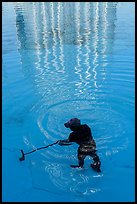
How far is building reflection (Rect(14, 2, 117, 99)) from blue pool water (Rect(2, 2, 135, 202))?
0.20 ft

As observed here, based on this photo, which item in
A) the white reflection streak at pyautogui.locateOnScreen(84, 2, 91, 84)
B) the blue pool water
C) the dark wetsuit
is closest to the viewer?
the dark wetsuit

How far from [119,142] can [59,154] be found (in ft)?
6.00

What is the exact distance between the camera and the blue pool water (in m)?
6.68

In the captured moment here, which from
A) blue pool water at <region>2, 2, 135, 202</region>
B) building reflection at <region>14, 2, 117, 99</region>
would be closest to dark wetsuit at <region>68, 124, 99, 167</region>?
blue pool water at <region>2, 2, 135, 202</region>

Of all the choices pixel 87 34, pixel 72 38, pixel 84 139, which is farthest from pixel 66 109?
pixel 87 34

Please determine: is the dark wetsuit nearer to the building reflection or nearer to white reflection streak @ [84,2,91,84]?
the building reflection

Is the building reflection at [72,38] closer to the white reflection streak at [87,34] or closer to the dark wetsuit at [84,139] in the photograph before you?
the white reflection streak at [87,34]

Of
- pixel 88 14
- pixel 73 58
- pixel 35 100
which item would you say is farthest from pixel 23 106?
pixel 88 14

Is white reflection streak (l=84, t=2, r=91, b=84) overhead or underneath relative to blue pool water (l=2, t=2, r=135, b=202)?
overhead

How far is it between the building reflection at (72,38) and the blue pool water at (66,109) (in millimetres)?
59

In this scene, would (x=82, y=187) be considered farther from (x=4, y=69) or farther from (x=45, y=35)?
(x=45, y=35)

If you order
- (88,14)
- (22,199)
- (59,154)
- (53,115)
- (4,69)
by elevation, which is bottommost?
(22,199)

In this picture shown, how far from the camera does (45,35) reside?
19812 millimetres

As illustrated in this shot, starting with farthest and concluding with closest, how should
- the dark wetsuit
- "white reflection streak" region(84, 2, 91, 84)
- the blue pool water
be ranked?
"white reflection streak" region(84, 2, 91, 84), the blue pool water, the dark wetsuit
